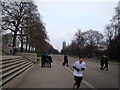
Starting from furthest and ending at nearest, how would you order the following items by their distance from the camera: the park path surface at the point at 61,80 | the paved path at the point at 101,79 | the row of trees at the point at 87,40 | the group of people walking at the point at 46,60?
1. the row of trees at the point at 87,40
2. the group of people walking at the point at 46,60
3. the paved path at the point at 101,79
4. the park path surface at the point at 61,80

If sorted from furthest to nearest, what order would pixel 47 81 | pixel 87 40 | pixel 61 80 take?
1. pixel 87 40
2. pixel 61 80
3. pixel 47 81

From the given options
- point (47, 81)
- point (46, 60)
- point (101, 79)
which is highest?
point (46, 60)

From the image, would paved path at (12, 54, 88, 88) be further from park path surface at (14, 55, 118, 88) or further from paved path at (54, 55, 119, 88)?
paved path at (54, 55, 119, 88)

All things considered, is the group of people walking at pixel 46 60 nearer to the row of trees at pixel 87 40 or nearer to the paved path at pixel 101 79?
the paved path at pixel 101 79

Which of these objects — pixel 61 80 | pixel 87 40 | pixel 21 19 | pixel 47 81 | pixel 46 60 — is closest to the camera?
pixel 47 81

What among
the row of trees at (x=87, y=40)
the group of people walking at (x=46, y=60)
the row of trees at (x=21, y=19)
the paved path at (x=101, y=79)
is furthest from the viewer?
the row of trees at (x=87, y=40)

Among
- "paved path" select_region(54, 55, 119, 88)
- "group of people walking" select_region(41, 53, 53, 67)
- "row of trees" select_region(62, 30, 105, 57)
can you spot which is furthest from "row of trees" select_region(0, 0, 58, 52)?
"row of trees" select_region(62, 30, 105, 57)

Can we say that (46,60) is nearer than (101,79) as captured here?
No

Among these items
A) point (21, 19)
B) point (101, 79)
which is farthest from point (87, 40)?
point (101, 79)

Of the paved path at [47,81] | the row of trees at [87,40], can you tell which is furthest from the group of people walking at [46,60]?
the row of trees at [87,40]

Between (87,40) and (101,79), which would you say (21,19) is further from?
(87,40)

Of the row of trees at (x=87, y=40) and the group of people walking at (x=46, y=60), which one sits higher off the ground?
the row of trees at (x=87, y=40)

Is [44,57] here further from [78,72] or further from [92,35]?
[92,35]

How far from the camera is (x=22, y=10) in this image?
Result: 46750 mm
